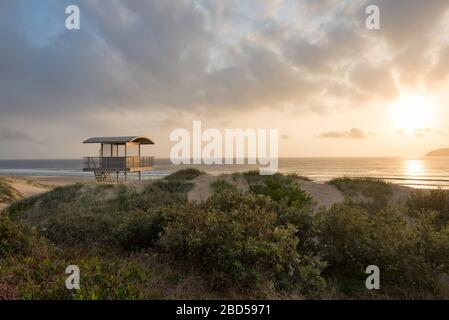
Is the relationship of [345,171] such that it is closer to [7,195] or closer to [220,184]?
[220,184]

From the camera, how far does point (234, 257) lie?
6.16 m

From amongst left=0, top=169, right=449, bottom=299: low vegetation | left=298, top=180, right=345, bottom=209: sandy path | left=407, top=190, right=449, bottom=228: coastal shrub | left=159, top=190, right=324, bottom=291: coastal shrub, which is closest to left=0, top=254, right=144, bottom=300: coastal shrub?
left=0, top=169, right=449, bottom=299: low vegetation

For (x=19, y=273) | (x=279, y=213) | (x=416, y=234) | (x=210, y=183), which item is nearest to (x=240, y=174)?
(x=210, y=183)

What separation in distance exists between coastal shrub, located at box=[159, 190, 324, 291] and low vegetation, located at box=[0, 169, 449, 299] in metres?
0.02

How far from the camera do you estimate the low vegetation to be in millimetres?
5598

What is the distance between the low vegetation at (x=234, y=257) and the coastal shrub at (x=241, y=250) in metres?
0.02

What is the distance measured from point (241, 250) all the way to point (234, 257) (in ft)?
0.63

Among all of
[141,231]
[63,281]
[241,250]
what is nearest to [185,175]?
[141,231]

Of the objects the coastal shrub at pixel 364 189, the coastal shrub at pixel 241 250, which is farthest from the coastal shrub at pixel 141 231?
the coastal shrub at pixel 364 189

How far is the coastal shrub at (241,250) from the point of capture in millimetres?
6047

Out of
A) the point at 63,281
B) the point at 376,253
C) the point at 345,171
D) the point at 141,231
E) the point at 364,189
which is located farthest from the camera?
the point at 345,171

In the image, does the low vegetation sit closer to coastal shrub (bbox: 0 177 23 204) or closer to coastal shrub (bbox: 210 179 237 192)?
coastal shrub (bbox: 210 179 237 192)
